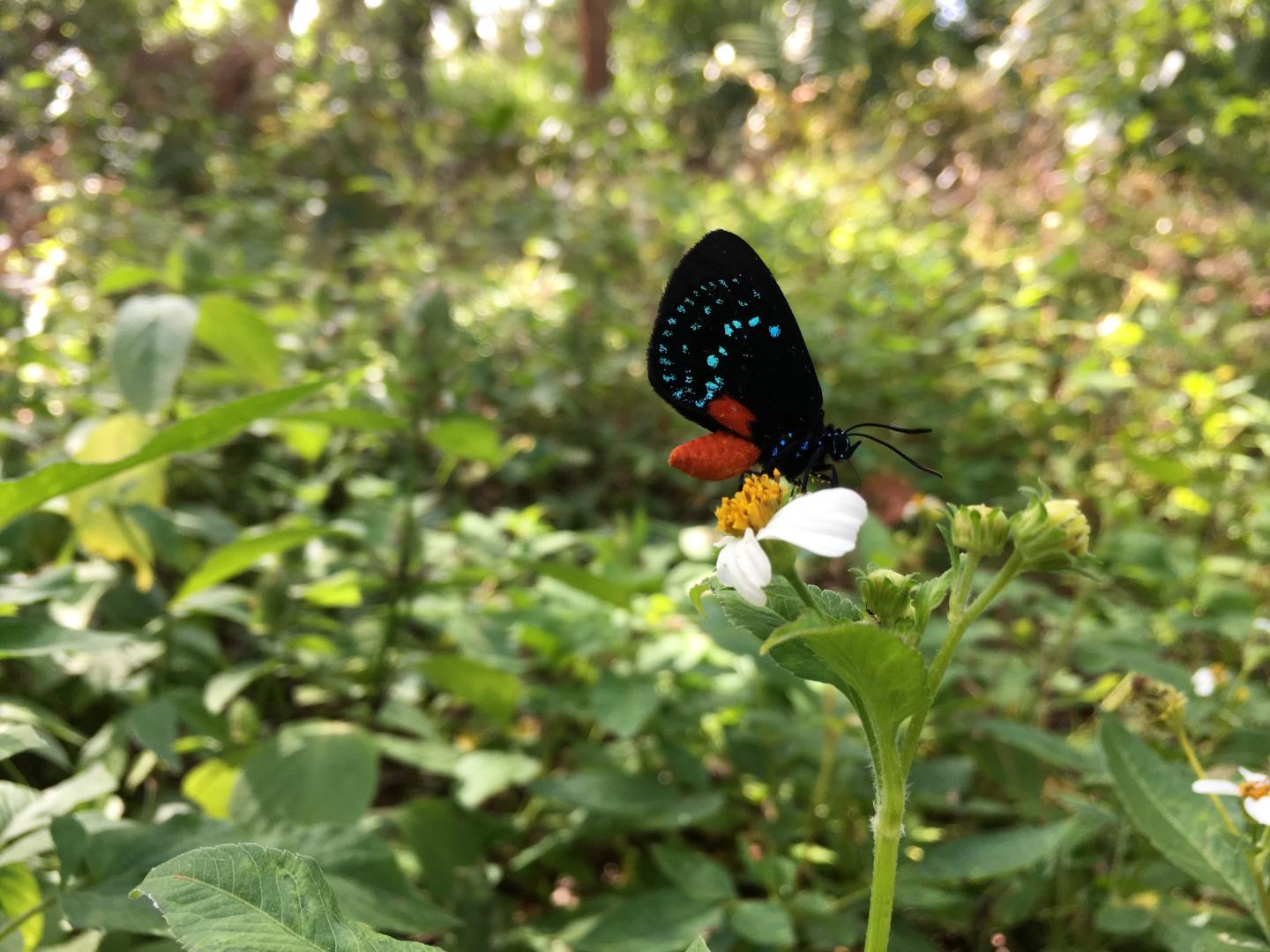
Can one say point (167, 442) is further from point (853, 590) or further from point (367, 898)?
point (853, 590)

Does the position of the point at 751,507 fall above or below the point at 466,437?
above

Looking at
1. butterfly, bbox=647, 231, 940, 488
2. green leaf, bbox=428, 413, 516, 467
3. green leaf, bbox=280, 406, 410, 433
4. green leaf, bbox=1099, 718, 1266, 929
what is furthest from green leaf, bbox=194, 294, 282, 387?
green leaf, bbox=1099, 718, 1266, 929

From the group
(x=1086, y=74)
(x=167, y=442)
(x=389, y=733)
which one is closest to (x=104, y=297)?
(x=389, y=733)

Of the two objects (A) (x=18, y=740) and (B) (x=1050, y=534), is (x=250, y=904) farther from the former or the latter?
(B) (x=1050, y=534)

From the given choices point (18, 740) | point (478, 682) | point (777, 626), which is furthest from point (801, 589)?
point (478, 682)

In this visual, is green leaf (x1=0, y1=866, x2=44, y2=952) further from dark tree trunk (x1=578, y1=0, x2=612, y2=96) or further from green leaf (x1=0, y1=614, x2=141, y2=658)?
dark tree trunk (x1=578, y1=0, x2=612, y2=96)

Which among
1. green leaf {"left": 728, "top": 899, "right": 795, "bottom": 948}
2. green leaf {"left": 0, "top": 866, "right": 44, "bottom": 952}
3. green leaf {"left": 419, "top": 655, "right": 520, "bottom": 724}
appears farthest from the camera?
green leaf {"left": 419, "top": 655, "right": 520, "bottom": 724}
